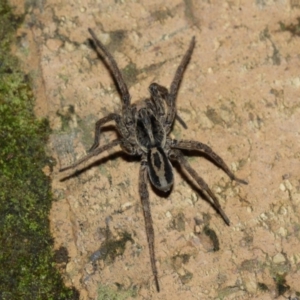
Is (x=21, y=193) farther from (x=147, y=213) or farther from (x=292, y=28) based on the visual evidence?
(x=292, y=28)

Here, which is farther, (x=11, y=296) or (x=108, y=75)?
(x=108, y=75)

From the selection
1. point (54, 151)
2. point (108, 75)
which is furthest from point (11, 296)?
point (108, 75)

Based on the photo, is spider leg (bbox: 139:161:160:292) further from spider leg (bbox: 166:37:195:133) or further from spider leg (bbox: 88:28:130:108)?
spider leg (bbox: 88:28:130:108)

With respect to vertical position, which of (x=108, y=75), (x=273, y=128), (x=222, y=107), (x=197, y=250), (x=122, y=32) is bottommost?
(x=197, y=250)

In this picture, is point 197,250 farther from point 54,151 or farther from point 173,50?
point 173,50

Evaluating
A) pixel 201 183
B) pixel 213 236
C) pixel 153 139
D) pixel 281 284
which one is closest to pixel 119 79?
pixel 153 139

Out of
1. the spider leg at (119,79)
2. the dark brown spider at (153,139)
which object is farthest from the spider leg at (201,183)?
the spider leg at (119,79)

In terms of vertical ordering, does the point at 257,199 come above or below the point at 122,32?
below
